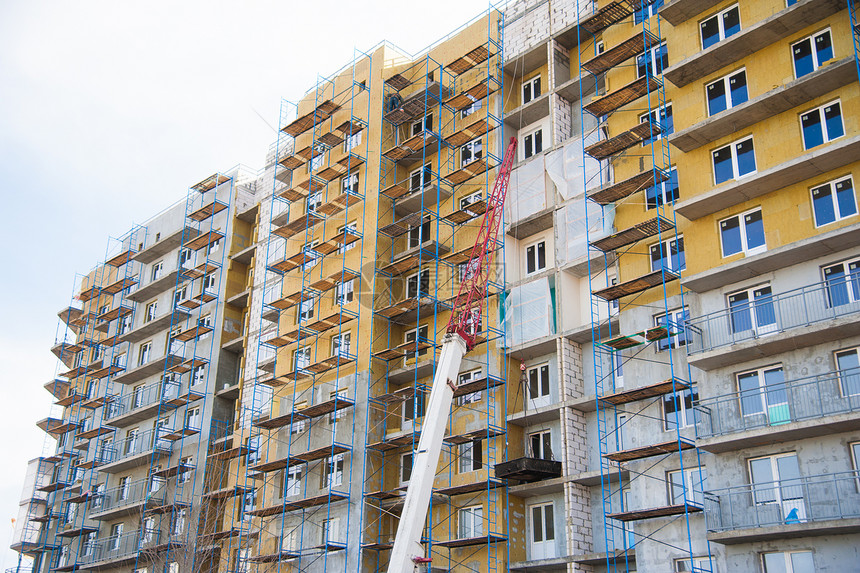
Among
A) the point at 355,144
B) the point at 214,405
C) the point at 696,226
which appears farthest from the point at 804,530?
the point at 214,405

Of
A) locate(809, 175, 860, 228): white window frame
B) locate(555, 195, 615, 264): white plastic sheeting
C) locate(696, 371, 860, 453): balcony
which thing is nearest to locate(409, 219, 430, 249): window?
locate(555, 195, 615, 264): white plastic sheeting

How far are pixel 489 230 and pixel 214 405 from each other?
22.2 m

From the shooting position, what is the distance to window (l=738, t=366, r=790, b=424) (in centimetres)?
2586

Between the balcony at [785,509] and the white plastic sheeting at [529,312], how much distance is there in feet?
34.6

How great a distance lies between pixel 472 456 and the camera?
117ft

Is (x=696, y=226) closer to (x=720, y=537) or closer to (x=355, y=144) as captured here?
(x=720, y=537)

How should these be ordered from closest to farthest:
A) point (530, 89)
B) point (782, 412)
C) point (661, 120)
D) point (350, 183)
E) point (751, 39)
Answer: point (782, 412), point (751, 39), point (661, 120), point (530, 89), point (350, 183)

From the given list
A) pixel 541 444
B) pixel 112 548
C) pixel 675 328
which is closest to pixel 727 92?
pixel 675 328

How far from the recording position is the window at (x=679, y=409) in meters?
29.2

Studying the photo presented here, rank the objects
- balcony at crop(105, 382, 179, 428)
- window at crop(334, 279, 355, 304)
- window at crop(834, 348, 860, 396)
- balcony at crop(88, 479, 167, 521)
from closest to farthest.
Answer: window at crop(834, 348, 860, 396) < window at crop(334, 279, 355, 304) < balcony at crop(88, 479, 167, 521) < balcony at crop(105, 382, 179, 428)

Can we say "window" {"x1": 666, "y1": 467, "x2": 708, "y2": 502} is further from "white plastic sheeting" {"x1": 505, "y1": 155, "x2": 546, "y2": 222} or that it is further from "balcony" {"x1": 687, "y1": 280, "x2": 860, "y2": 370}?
"white plastic sheeting" {"x1": 505, "y1": 155, "x2": 546, "y2": 222}

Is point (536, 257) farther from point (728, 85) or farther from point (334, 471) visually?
point (334, 471)

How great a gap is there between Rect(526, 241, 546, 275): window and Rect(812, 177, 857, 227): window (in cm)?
1255

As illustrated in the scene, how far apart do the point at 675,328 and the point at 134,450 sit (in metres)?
36.9
